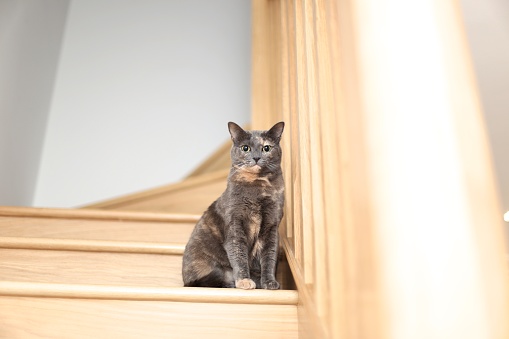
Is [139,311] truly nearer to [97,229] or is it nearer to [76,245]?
[76,245]

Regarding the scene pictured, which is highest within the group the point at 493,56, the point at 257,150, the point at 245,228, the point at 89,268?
the point at 493,56

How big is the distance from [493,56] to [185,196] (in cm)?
159

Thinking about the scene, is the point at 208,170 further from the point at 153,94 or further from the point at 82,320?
the point at 82,320

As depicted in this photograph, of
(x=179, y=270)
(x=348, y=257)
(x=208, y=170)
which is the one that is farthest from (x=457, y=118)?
(x=208, y=170)

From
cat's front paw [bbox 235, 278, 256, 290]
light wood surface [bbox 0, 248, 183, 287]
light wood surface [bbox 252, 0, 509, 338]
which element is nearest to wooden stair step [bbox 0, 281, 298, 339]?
cat's front paw [bbox 235, 278, 256, 290]

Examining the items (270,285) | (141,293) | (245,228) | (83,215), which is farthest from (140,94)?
(141,293)

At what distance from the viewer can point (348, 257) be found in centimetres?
59

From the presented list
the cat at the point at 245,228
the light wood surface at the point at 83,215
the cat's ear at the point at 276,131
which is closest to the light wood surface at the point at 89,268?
the cat at the point at 245,228

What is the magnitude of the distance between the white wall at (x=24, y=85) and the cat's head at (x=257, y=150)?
1.31m

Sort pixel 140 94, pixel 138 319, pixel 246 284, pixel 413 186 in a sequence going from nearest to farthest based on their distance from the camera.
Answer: pixel 413 186
pixel 138 319
pixel 246 284
pixel 140 94

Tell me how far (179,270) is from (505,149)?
4.33 feet

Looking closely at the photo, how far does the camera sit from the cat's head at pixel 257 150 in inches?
61.1

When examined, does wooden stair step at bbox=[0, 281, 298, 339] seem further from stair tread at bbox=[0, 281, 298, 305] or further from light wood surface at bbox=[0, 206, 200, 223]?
light wood surface at bbox=[0, 206, 200, 223]

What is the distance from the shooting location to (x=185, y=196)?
94.8 inches
